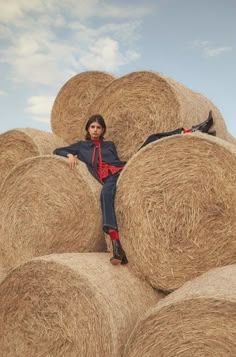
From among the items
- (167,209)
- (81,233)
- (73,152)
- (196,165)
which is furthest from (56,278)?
(73,152)

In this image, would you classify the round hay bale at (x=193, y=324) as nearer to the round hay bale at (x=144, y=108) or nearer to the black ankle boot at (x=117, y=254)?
the black ankle boot at (x=117, y=254)

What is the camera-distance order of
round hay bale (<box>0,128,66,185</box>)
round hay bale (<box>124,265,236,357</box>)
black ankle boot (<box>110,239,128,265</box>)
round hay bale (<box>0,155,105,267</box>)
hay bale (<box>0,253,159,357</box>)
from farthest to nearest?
round hay bale (<box>0,128,66,185</box>) → round hay bale (<box>0,155,105,267</box>) → black ankle boot (<box>110,239,128,265</box>) → hay bale (<box>0,253,159,357</box>) → round hay bale (<box>124,265,236,357</box>)

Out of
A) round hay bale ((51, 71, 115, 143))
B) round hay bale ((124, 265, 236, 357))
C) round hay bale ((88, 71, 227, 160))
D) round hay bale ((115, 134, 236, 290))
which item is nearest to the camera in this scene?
round hay bale ((124, 265, 236, 357))

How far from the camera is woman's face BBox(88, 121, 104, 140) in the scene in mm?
3700

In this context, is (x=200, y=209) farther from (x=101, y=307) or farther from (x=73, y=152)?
(x=73, y=152)

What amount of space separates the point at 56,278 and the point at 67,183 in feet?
2.78

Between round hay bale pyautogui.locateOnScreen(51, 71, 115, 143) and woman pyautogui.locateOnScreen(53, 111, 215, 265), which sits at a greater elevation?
A: round hay bale pyautogui.locateOnScreen(51, 71, 115, 143)

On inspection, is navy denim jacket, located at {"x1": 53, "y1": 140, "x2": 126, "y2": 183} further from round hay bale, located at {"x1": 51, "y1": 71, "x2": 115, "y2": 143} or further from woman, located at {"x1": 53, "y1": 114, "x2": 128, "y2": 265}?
round hay bale, located at {"x1": 51, "y1": 71, "x2": 115, "y2": 143}

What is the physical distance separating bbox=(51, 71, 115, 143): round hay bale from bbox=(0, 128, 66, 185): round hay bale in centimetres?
37

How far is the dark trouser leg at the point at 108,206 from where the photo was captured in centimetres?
299

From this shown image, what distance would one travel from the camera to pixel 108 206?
303 cm

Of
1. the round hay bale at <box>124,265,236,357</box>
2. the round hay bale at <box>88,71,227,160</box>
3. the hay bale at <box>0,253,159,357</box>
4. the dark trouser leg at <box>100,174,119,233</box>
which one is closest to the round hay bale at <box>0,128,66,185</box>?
the round hay bale at <box>88,71,227,160</box>

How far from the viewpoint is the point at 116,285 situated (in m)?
2.68

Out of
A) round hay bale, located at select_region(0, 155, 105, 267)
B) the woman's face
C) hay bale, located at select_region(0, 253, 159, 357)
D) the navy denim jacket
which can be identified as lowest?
hay bale, located at select_region(0, 253, 159, 357)
